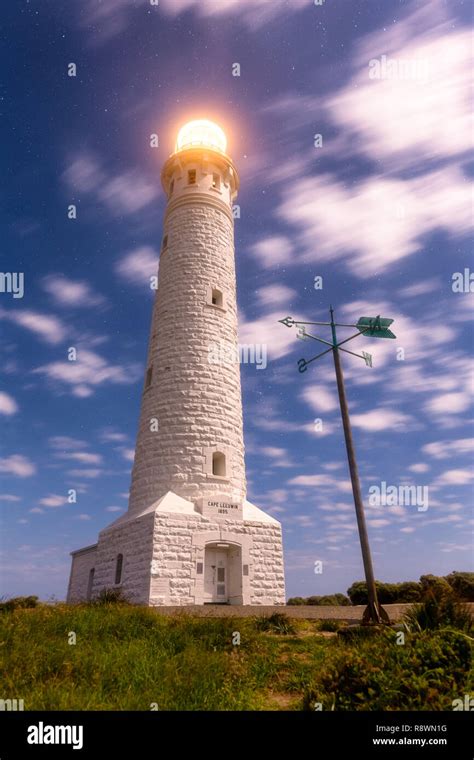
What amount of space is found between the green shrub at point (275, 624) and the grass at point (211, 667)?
127 centimetres

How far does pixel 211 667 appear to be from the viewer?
24.9ft

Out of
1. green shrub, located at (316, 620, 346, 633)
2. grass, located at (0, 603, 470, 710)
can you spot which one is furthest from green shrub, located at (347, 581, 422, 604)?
grass, located at (0, 603, 470, 710)

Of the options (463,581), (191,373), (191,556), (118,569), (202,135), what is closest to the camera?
(191,556)

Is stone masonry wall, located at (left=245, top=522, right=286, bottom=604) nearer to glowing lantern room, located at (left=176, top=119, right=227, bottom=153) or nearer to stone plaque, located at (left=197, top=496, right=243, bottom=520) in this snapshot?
stone plaque, located at (left=197, top=496, right=243, bottom=520)

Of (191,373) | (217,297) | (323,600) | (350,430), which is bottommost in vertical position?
(323,600)

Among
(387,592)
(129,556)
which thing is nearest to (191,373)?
(129,556)

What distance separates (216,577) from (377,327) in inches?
451

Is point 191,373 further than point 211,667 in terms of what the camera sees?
Yes

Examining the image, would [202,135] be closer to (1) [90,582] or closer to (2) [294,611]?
(1) [90,582]

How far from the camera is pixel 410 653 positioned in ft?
21.0

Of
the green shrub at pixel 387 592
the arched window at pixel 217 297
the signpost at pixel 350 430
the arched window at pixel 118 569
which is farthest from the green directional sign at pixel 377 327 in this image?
the green shrub at pixel 387 592

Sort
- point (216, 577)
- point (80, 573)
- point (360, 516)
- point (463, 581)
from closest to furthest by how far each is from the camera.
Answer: point (360, 516), point (216, 577), point (80, 573), point (463, 581)
